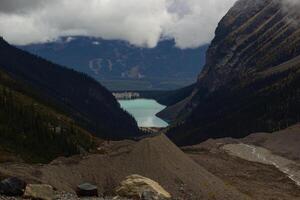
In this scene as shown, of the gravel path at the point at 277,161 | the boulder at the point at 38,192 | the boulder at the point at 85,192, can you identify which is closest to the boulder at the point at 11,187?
the boulder at the point at 38,192

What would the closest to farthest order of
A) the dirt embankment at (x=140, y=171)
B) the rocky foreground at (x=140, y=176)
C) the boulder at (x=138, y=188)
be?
the boulder at (x=138, y=188), the rocky foreground at (x=140, y=176), the dirt embankment at (x=140, y=171)

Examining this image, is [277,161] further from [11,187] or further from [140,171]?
[11,187]

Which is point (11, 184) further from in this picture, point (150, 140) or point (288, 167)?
point (288, 167)

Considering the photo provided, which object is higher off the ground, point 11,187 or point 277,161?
point 277,161

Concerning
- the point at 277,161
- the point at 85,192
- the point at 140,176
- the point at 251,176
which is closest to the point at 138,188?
the point at 140,176

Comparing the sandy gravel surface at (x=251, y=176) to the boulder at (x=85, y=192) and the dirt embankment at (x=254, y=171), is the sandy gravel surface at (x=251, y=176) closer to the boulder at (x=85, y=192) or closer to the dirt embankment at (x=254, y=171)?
the dirt embankment at (x=254, y=171)

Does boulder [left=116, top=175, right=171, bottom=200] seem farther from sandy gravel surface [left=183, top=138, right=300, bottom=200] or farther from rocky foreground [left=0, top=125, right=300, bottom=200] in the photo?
sandy gravel surface [left=183, top=138, right=300, bottom=200]
